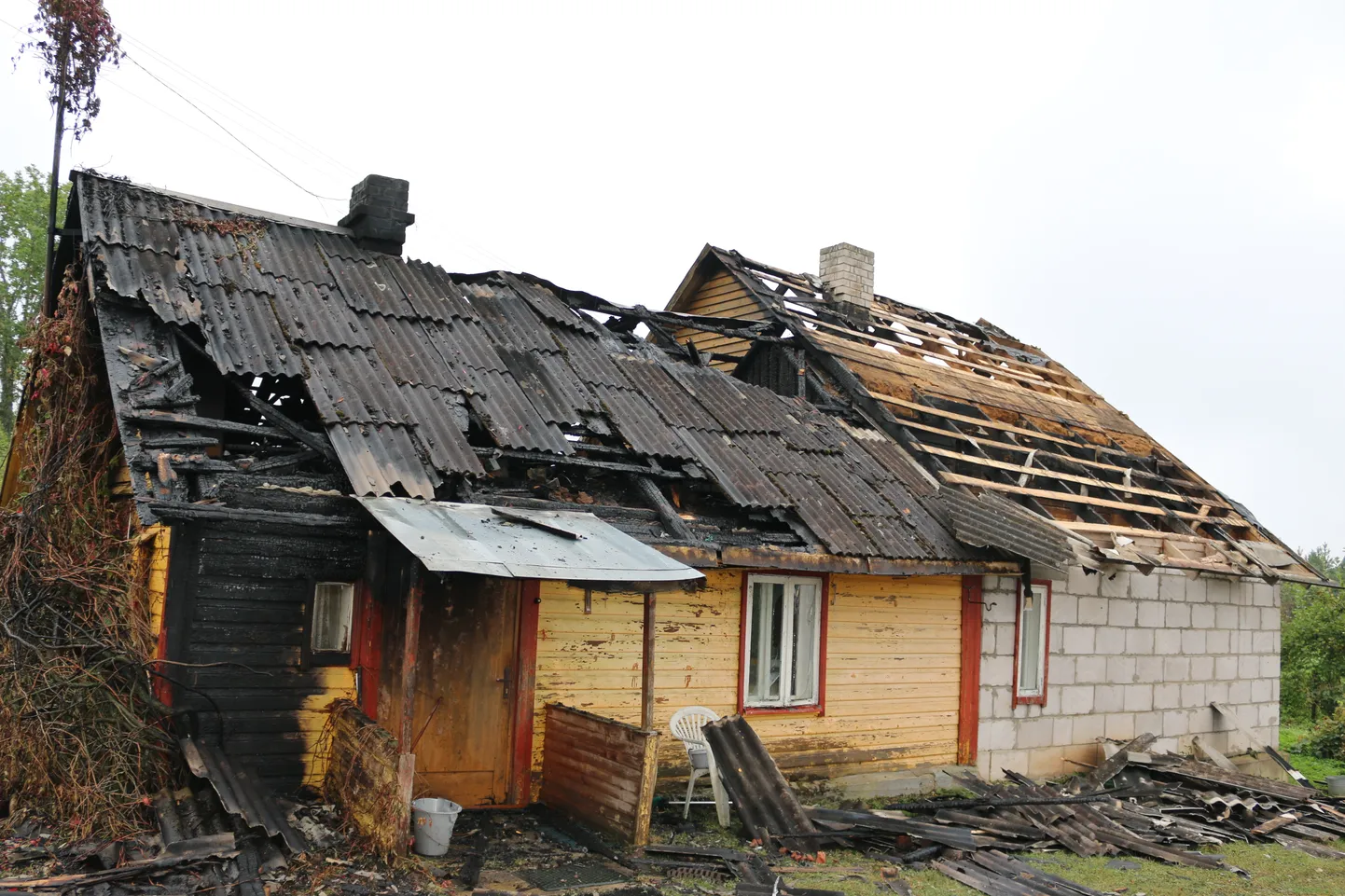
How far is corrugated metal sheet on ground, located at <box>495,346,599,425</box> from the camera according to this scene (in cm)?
1062

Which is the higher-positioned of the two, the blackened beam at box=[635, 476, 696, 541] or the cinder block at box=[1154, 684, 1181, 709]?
the blackened beam at box=[635, 476, 696, 541]

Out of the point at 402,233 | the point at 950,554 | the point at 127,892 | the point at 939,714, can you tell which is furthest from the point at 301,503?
the point at 939,714

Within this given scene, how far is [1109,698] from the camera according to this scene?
13.9 m

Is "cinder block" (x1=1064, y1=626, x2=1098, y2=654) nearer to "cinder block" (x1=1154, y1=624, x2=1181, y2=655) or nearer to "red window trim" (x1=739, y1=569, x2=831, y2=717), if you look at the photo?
"cinder block" (x1=1154, y1=624, x2=1181, y2=655)

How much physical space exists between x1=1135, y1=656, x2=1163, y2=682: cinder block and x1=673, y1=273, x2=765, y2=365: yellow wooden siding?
6.89 m

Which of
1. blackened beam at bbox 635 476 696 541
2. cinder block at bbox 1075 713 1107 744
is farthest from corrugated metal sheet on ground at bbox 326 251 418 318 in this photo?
cinder block at bbox 1075 713 1107 744

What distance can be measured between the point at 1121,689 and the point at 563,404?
847 centimetres

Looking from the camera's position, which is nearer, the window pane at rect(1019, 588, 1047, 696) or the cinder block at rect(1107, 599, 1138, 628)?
the window pane at rect(1019, 588, 1047, 696)

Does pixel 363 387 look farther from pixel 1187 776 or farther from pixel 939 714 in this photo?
pixel 1187 776

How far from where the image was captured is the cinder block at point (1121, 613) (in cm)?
1398

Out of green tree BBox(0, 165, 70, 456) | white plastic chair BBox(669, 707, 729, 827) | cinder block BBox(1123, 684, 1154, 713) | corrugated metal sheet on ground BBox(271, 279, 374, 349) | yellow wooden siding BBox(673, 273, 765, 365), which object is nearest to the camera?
white plastic chair BBox(669, 707, 729, 827)

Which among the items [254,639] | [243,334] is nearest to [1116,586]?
[254,639]

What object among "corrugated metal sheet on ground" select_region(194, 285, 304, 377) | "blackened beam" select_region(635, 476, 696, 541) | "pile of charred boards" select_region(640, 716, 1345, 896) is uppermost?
"corrugated metal sheet on ground" select_region(194, 285, 304, 377)

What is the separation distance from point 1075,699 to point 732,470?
5.77 metres
